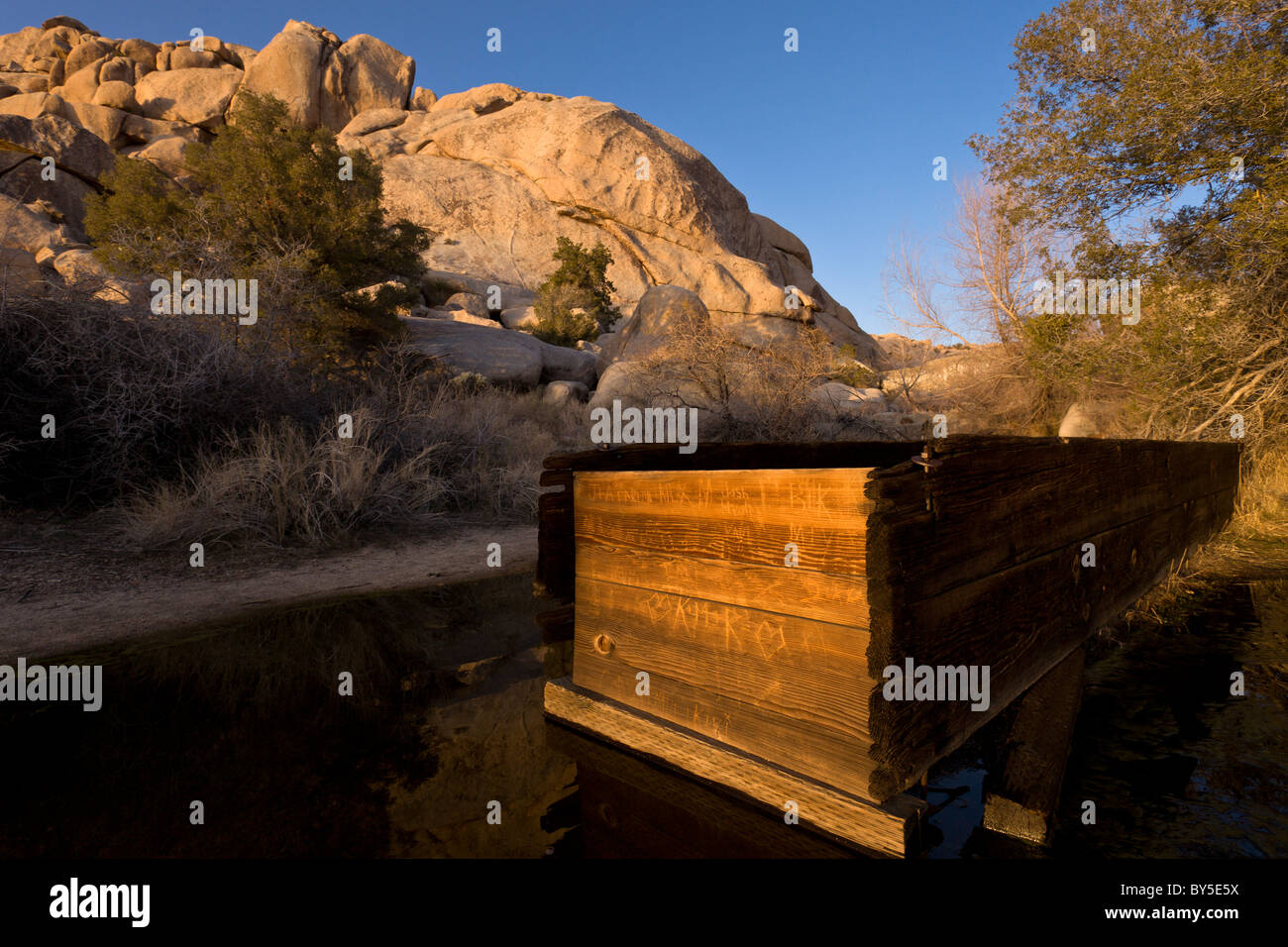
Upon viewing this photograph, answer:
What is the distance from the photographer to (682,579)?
7.18 ft

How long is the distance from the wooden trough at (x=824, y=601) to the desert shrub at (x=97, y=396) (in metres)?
6.08

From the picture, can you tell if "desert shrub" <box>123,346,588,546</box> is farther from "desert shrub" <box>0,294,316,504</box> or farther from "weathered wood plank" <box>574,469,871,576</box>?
"weathered wood plank" <box>574,469,871,576</box>

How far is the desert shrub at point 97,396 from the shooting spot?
6047 mm

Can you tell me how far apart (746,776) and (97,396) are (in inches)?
306

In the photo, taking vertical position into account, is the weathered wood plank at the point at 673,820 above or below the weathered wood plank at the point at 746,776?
below

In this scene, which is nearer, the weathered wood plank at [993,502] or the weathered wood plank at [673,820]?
the weathered wood plank at [993,502]

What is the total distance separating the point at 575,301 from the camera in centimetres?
Result: 2842

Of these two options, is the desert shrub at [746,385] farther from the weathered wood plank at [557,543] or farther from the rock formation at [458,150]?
the rock formation at [458,150]

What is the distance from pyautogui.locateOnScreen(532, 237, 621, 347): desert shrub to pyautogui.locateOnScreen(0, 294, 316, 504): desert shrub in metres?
16.5

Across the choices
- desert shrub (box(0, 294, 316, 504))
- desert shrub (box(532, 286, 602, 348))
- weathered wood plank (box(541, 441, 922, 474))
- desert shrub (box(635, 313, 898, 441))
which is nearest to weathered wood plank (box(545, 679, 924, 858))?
weathered wood plank (box(541, 441, 922, 474))

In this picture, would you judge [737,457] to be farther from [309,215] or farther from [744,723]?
[309,215]

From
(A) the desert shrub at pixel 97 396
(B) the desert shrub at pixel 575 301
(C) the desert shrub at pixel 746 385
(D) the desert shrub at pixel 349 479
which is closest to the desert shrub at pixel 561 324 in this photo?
(B) the desert shrub at pixel 575 301
